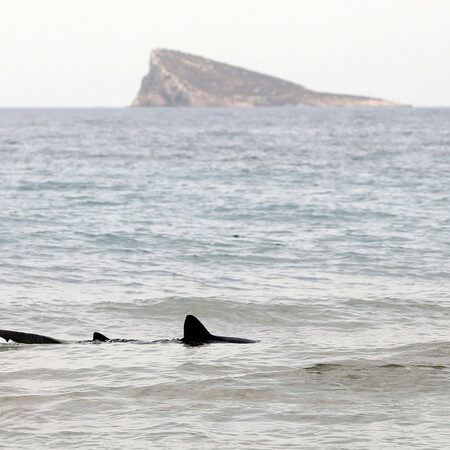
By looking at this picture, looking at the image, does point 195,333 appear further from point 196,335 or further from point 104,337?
point 104,337

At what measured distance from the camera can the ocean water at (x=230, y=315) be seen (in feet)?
28.7

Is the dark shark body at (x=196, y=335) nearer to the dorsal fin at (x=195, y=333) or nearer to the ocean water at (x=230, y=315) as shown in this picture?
the dorsal fin at (x=195, y=333)

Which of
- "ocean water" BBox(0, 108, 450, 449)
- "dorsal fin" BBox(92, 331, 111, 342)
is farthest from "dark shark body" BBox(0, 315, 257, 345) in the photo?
"ocean water" BBox(0, 108, 450, 449)

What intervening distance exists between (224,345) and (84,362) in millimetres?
1999

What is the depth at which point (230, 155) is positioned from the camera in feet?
180

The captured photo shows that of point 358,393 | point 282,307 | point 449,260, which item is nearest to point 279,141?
point 449,260

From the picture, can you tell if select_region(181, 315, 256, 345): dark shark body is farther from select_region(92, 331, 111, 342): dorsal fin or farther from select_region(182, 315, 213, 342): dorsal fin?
select_region(92, 331, 111, 342): dorsal fin

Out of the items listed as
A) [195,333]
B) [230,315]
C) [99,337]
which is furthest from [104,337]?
[230,315]

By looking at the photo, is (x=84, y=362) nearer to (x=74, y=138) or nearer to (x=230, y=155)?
(x=230, y=155)

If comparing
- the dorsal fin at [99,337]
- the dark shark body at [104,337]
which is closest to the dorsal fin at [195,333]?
the dark shark body at [104,337]

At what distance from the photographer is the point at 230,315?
1452 centimetres

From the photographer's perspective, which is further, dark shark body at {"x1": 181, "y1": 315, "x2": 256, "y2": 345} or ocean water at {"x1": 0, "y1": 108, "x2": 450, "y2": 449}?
dark shark body at {"x1": 181, "y1": 315, "x2": 256, "y2": 345}

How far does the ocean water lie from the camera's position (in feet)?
28.7

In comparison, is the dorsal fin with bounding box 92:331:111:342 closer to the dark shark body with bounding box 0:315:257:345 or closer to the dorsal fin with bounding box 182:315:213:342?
the dark shark body with bounding box 0:315:257:345
